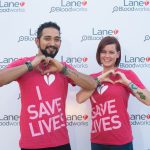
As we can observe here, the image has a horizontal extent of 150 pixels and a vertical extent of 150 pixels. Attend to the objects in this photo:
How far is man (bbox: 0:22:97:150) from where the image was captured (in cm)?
176

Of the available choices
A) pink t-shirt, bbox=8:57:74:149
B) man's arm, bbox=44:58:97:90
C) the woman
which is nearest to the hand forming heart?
the woman

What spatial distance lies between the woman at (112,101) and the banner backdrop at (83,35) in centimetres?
46

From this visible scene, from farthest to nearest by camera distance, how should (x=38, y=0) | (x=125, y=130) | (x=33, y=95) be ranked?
(x=38, y=0) < (x=125, y=130) < (x=33, y=95)

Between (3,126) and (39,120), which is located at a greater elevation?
(39,120)

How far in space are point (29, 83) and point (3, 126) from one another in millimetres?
931

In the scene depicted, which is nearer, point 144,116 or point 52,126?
point 52,126

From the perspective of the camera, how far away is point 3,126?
254cm

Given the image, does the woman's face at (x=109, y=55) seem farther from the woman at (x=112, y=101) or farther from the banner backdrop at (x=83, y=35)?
the banner backdrop at (x=83, y=35)

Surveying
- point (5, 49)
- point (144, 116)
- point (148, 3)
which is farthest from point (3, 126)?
point (148, 3)

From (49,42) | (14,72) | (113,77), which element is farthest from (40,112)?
(113,77)

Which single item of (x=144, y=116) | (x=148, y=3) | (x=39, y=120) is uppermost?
(x=148, y=3)

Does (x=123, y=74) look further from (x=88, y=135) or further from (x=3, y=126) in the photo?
(x=3, y=126)

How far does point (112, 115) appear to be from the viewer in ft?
6.41

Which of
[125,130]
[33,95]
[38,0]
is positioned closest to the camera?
[33,95]
